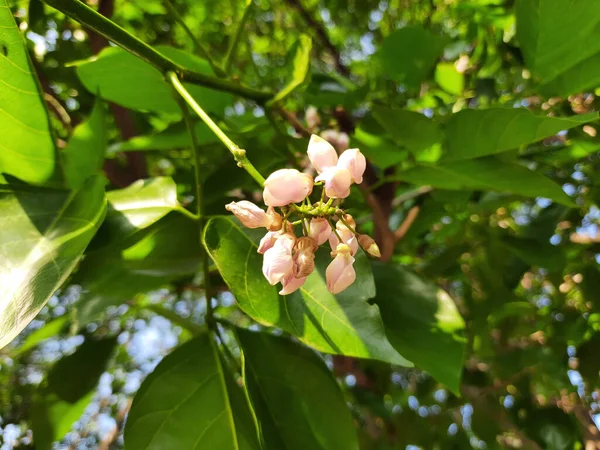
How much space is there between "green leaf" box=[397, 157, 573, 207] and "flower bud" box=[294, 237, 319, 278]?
22cm

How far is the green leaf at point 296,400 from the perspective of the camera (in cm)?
37

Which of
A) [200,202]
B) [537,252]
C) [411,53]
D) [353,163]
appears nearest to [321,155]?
[353,163]

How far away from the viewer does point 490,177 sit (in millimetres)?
426

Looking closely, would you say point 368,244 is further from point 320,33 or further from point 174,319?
point 320,33

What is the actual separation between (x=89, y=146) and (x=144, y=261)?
0.13 m

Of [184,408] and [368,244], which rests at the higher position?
[368,244]

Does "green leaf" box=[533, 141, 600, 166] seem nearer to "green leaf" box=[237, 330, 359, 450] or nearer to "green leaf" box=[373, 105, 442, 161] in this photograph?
"green leaf" box=[373, 105, 442, 161]

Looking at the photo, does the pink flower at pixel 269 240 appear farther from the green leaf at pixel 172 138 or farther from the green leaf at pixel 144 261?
the green leaf at pixel 172 138

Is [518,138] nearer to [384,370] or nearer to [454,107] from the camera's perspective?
[454,107]

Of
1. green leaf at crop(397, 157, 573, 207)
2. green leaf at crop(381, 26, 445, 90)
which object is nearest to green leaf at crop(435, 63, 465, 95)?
green leaf at crop(381, 26, 445, 90)

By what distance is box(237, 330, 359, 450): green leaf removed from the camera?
372 millimetres

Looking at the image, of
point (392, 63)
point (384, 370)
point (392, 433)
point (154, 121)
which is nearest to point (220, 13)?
point (154, 121)

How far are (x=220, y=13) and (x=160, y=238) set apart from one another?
899mm

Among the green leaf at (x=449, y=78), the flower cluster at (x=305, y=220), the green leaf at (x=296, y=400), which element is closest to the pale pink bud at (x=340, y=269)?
the flower cluster at (x=305, y=220)
